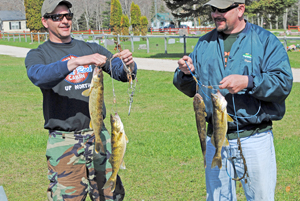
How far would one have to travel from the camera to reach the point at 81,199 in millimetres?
3977

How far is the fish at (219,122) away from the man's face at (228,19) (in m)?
0.83

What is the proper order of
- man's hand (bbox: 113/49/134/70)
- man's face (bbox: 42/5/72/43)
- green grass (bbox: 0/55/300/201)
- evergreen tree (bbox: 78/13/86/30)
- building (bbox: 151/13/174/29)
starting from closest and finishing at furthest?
man's hand (bbox: 113/49/134/70) < man's face (bbox: 42/5/72/43) < green grass (bbox: 0/55/300/201) < evergreen tree (bbox: 78/13/86/30) < building (bbox: 151/13/174/29)

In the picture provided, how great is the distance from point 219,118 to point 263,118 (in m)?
0.55

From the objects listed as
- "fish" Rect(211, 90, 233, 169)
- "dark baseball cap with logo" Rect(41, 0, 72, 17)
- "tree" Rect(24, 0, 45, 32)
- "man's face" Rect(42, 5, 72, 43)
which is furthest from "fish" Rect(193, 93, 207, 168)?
"tree" Rect(24, 0, 45, 32)

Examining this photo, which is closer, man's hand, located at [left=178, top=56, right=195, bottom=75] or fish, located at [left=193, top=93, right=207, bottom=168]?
Answer: fish, located at [left=193, top=93, right=207, bottom=168]

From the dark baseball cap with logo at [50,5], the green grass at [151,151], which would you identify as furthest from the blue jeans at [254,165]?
the dark baseball cap with logo at [50,5]

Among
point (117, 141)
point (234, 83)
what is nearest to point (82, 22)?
point (117, 141)

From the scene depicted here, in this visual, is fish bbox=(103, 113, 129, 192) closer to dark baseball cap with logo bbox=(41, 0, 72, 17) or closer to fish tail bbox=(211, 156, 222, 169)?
fish tail bbox=(211, 156, 222, 169)

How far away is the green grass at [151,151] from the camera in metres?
5.63

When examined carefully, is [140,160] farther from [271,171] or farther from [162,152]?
[271,171]

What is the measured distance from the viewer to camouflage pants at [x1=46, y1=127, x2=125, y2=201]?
384 centimetres

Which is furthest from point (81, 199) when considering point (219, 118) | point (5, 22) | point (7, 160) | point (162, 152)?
point (5, 22)

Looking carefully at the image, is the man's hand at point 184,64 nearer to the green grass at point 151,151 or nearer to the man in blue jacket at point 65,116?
the man in blue jacket at point 65,116

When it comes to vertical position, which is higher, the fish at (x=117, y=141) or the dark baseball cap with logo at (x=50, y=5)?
the dark baseball cap with logo at (x=50, y=5)
